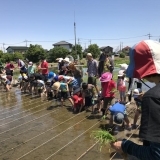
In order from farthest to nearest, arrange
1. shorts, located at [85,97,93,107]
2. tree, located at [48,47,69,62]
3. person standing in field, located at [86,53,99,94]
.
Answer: tree, located at [48,47,69,62]
person standing in field, located at [86,53,99,94]
shorts, located at [85,97,93,107]

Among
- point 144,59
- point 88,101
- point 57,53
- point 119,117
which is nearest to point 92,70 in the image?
point 88,101

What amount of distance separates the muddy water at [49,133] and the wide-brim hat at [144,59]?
331cm

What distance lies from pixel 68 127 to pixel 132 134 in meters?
1.72

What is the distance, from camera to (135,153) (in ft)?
3.74

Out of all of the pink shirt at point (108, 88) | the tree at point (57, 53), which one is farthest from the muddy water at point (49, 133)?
the tree at point (57, 53)

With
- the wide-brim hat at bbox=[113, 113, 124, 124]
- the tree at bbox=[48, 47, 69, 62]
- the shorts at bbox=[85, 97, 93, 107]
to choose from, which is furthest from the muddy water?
the tree at bbox=[48, 47, 69, 62]

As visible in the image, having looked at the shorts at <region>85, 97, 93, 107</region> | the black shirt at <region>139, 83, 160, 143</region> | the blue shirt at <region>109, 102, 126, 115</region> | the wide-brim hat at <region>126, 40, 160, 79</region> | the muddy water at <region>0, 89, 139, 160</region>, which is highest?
the wide-brim hat at <region>126, 40, 160, 79</region>

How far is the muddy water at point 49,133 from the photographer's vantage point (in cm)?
443

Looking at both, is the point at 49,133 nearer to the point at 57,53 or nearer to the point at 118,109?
the point at 118,109

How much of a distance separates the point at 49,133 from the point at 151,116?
16.0ft

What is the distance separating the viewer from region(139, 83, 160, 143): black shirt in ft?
3.34

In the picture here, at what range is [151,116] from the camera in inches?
40.4

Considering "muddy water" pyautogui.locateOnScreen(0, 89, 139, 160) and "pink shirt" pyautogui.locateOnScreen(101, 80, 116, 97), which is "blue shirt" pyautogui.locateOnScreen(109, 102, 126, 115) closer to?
"muddy water" pyautogui.locateOnScreen(0, 89, 139, 160)

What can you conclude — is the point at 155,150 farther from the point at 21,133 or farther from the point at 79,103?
the point at 79,103
